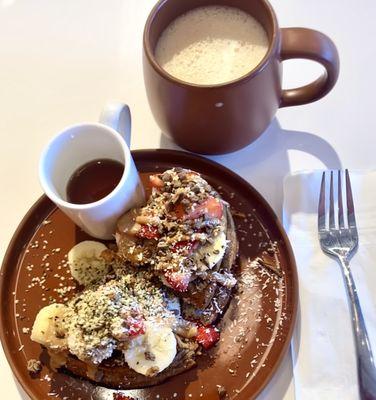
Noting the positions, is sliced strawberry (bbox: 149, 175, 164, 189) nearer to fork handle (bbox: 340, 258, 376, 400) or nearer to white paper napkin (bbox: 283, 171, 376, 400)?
white paper napkin (bbox: 283, 171, 376, 400)

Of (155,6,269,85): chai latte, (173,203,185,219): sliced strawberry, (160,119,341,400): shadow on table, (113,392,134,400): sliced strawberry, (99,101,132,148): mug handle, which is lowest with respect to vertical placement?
(113,392,134,400): sliced strawberry

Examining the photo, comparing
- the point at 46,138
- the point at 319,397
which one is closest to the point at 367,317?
the point at 319,397

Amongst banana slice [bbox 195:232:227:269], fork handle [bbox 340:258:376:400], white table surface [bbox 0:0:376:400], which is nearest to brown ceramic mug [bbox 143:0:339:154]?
white table surface [bbox 0:0:376:400]

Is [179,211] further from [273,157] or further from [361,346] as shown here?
[361,346]

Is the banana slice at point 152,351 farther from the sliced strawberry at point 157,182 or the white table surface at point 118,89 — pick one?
the white table surface at point 118,89

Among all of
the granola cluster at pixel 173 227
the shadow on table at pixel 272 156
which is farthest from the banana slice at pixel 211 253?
the shadow on table at pixel 272 156

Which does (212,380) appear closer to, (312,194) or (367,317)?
(367,317)
